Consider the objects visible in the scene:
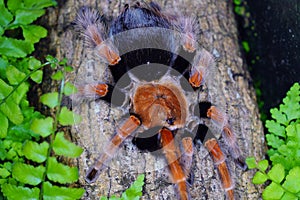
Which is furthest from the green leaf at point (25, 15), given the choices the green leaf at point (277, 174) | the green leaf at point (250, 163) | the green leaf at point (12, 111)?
the green leaf at point (277, 174)

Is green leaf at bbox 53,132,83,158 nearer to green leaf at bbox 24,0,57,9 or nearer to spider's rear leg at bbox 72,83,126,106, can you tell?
spider's rear leg at bbox 72,83,126,106

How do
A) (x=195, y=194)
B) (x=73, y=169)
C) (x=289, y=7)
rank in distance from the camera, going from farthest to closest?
(x=289, y=7), (x=195, y=194), (x=73, y=169)

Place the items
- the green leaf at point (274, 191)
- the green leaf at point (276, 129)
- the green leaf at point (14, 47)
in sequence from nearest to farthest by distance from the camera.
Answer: the green leaf at point (274, 191) < the green leaf at point (14, 47) < the green leaf at point (276, 129)

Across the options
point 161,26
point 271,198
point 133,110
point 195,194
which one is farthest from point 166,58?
point 271,198

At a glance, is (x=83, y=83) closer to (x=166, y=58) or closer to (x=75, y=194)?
(x=166, y=58)

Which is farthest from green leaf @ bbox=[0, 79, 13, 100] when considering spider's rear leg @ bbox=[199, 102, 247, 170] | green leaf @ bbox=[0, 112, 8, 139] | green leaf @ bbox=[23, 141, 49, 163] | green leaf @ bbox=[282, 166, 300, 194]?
green leaf @ bbox=[282, 166, 300, 194]

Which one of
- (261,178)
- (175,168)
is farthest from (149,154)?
(261,178)

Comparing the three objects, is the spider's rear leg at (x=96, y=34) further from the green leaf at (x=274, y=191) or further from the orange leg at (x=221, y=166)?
the green leaf at (x=274, y=191)
